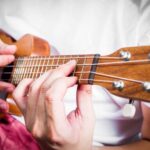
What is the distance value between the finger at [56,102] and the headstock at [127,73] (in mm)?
62

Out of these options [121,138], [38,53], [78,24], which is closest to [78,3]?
[78,24]

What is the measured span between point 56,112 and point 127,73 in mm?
143

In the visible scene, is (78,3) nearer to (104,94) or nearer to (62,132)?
(104,94)

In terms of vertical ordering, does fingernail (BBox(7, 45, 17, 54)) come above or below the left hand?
above

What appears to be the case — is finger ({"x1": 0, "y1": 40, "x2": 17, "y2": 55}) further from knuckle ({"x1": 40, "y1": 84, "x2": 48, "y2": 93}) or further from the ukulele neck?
knuckle ({"x1": 40, "y1": 84, "x2": 48, "y2": 93})

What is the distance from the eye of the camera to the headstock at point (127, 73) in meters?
0.53

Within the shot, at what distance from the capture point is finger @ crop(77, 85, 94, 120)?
0.65 meters

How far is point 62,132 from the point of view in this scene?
606 mm

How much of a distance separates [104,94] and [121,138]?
13 centimetres

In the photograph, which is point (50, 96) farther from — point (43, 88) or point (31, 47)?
point (31, 47)

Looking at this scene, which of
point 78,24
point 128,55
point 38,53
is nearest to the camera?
point 128,55

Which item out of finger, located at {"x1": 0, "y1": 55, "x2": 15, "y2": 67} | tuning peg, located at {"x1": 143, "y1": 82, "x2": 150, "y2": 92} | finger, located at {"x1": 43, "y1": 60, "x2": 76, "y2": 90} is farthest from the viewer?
finger, located at {"x1": 0, "y1": 55, "x2": 15, "y2": 67}

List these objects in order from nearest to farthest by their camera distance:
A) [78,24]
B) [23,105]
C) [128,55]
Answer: [128,55]
[23,105]
[78,24]

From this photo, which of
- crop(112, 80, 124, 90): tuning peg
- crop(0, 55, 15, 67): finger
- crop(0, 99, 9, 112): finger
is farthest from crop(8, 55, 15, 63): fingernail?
crop(112, 80, 124, 90): tuning peg
